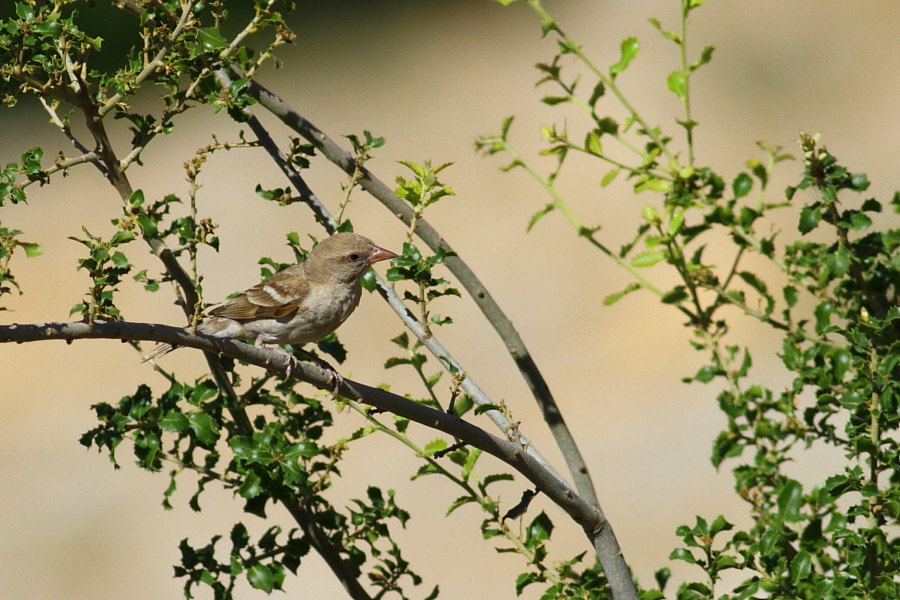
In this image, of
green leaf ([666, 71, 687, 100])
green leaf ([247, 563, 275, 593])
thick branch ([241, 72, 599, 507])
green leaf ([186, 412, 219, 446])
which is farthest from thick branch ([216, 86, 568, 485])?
green leaf ([666, 71, 687, 100])

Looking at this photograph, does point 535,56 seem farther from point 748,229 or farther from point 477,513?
point 748,229

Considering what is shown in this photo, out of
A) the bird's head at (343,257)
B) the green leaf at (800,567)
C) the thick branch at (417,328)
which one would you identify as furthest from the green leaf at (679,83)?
the green leaf at (800,567)

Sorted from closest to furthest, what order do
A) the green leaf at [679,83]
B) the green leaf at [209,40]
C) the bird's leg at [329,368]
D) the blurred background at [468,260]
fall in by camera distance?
1. the bird's leg at [329,368]
2. the green leaf at [209,40]
3. the green leaf at [679,83]
4. the blurred background at [468,260]

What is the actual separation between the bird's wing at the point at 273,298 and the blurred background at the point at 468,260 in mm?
3274

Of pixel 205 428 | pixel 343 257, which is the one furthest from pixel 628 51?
pixel 205 428

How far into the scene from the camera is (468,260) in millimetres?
9562

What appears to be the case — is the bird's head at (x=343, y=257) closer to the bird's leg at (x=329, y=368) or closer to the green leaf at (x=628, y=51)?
the bird's leg at (x=329, y=368)

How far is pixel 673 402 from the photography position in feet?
25.6

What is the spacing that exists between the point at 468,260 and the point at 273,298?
5.88 m

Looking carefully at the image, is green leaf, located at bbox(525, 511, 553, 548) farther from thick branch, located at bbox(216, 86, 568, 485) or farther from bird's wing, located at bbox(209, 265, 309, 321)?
bird's wing, located at bbox(209, 265, 309, 321)

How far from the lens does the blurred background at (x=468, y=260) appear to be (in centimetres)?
712

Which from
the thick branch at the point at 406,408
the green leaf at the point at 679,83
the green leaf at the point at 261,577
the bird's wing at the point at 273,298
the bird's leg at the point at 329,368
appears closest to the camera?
the thick branch at the point at 406,408

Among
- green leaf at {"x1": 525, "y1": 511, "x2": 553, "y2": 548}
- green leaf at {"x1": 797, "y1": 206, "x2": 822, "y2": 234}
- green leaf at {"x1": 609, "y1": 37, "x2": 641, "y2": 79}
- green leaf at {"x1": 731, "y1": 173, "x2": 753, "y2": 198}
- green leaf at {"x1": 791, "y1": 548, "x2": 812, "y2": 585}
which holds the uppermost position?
green leaf at {"x1": 609, "y1": 37, "x2": 641, "y2": 79}

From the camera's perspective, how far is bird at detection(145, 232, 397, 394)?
12.2ft
